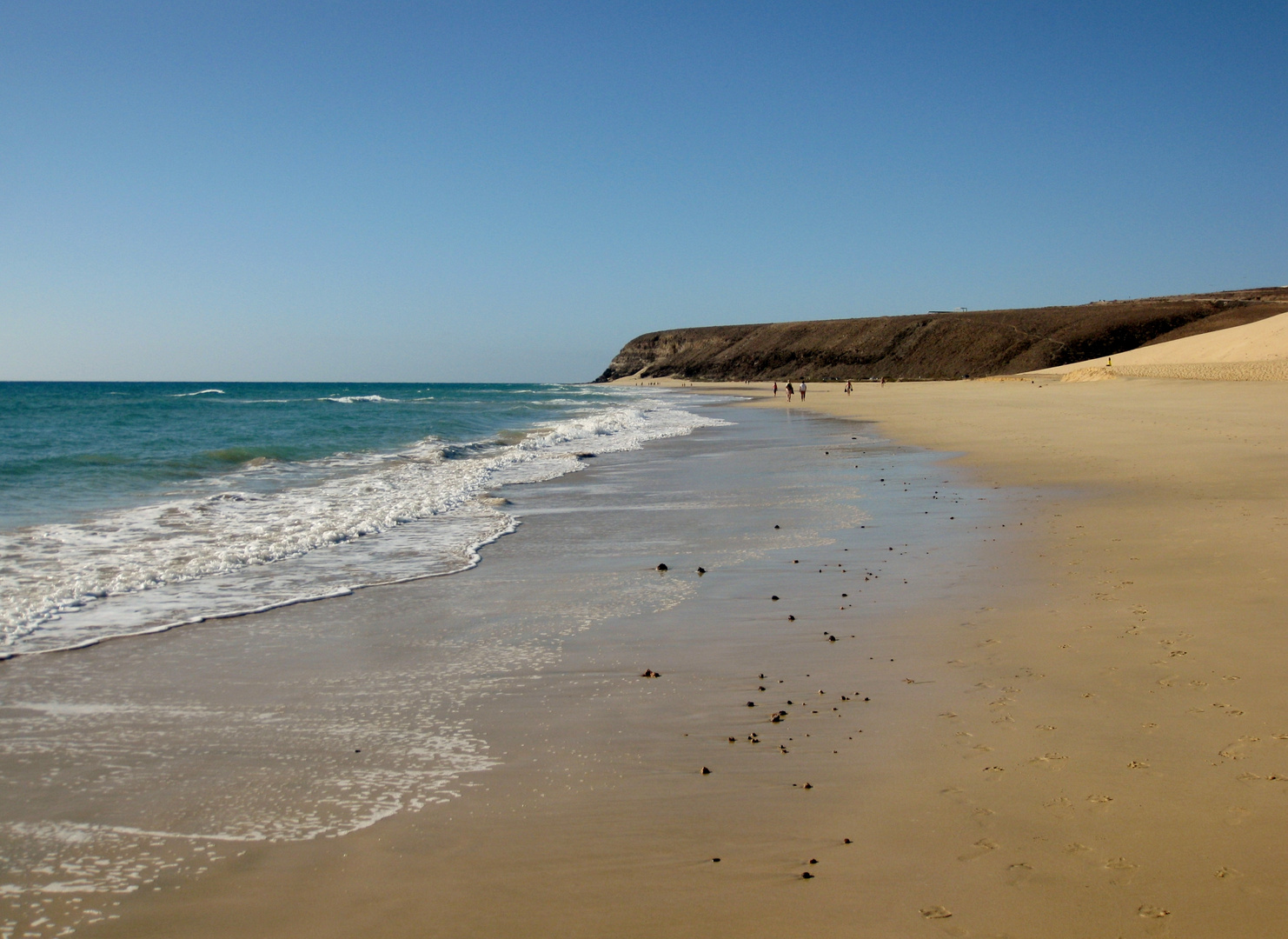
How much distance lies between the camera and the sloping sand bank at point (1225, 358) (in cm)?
3625

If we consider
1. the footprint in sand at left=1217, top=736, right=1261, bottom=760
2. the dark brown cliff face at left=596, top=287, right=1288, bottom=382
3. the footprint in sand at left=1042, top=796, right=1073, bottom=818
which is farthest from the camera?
the dark brown cliff face at left=596, top=287, right=1288, bottom=382

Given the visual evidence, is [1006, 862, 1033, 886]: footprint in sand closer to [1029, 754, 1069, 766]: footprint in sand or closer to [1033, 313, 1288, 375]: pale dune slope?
[1029, 754, 1069, 766]: footprint in sand

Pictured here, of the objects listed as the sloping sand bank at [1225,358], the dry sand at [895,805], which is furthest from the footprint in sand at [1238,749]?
the sloping sand bank at [1225,358]

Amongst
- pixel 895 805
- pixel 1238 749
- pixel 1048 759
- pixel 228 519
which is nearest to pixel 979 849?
pixel 895 805

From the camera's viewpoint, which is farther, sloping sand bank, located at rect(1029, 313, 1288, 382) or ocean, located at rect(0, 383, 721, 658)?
sloping sand bank, located at rect(1029, 313, 1288, 382)

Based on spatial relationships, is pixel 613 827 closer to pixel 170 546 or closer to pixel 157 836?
pixel 157 836

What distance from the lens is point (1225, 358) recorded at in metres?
46.1

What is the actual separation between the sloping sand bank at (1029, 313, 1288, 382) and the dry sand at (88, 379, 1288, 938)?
36.4 m

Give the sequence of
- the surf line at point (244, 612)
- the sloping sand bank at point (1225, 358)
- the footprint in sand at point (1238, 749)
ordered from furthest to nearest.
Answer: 1. the sloping sand bank at point (1225, 358)
2. the surf line at point (244, 612)
3. the footprint in sand at point (1238, 749)

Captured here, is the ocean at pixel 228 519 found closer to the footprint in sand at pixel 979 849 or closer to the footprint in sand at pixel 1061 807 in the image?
the footprint in sand at pixel 979 849

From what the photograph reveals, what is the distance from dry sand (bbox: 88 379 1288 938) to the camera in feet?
9.39

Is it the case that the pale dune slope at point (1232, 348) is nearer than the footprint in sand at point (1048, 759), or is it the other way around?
the footprint in sand at point (1048, 759)

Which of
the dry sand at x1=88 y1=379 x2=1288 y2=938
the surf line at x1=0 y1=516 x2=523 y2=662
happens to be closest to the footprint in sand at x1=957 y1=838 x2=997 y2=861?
the dry sand at x1=88 y1=379 x2=1288 y2=938

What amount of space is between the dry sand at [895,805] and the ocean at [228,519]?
12.3 feet
